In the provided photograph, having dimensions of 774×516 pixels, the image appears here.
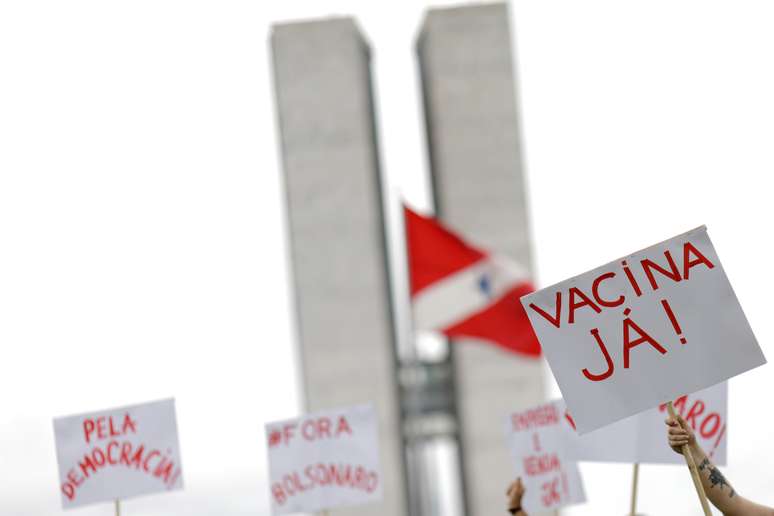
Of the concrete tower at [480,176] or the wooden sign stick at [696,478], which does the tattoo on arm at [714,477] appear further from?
the concrete tower at [480,176]

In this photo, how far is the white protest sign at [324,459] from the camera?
8656mm

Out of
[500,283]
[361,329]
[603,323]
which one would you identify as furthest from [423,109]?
[603,323]

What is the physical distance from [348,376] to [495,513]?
8.11 feet

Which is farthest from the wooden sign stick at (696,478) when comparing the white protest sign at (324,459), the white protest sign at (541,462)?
the white protest sign at (324,459)

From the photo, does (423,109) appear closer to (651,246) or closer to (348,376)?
(348,376)

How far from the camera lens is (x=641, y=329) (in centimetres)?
440

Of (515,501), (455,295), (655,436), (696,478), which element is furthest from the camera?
(455,295)

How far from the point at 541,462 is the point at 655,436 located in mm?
2899

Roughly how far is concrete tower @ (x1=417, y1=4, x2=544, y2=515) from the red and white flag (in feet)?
20.6

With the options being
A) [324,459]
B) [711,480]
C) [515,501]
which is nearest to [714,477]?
[711,480]

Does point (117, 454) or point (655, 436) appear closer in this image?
point (655, 436)

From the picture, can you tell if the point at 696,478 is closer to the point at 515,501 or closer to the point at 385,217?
the point at 515,501

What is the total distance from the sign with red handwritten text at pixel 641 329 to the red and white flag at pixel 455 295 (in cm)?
1029

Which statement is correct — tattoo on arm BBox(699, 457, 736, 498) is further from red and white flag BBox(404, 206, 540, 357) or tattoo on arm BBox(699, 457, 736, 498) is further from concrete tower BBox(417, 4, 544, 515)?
concrete tower BBox(417, 4, 544, 515)
